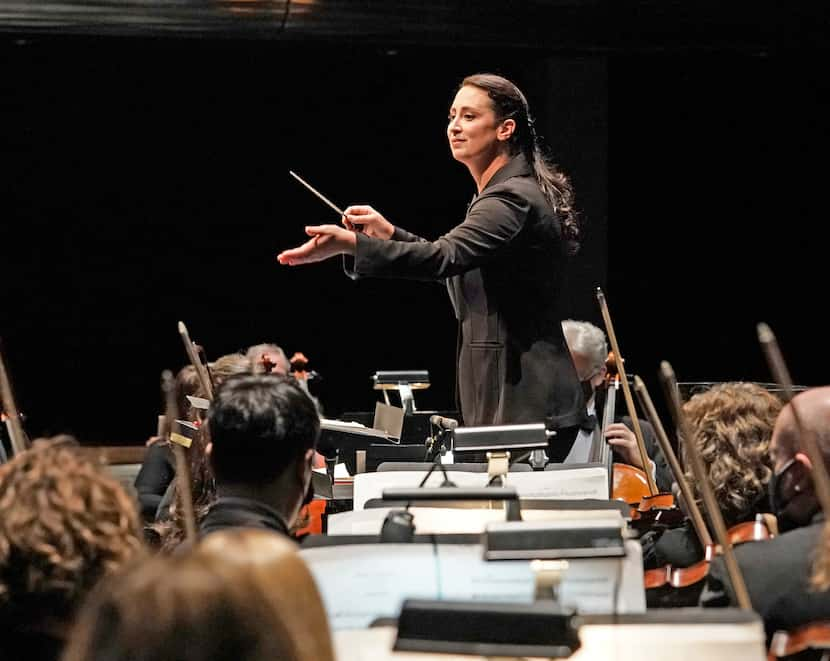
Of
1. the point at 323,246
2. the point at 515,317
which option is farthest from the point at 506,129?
the point at 323,246

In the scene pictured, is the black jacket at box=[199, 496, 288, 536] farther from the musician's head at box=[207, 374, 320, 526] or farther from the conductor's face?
the conductor's face

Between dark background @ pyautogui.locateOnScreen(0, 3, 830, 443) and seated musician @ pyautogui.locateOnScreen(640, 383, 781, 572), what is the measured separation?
4433 mm

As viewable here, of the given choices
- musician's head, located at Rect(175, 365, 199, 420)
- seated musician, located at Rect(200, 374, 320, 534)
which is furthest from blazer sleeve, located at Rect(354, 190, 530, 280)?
musician's head, located at Rect(175, 365, 199, 420)

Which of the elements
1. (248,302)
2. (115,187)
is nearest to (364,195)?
(248,302)

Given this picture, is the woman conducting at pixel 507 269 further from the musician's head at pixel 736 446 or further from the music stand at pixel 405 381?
the music stand at pixel 405 381

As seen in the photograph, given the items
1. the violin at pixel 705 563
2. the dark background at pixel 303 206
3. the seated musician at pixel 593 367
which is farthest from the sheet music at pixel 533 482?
the dark background at pixel 303 206

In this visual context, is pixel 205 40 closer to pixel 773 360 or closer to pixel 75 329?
pixel 75 329

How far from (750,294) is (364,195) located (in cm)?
230

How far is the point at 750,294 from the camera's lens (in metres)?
7.05

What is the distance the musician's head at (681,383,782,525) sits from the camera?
2285mm

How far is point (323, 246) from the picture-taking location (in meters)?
2.49

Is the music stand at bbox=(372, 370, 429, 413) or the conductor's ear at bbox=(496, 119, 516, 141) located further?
the music stand at bbox=(372, 370, 429, 413)

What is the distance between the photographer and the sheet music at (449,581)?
136cm

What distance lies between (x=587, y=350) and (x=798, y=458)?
8.42ft
